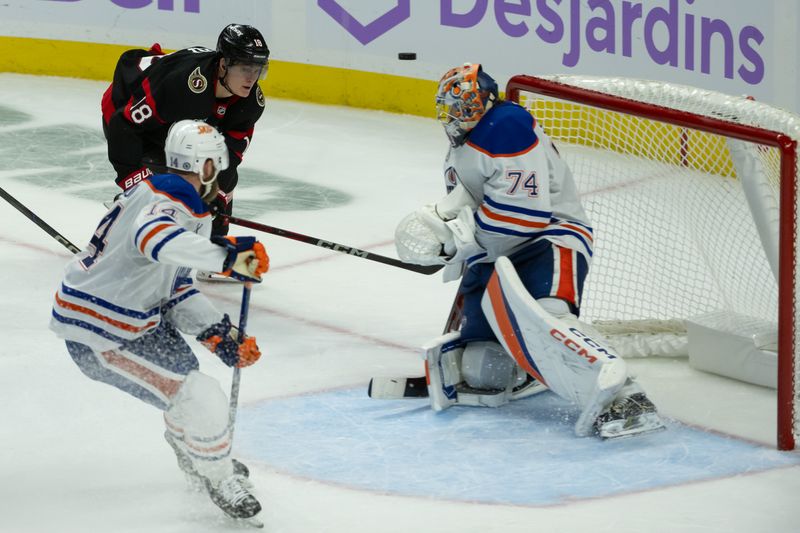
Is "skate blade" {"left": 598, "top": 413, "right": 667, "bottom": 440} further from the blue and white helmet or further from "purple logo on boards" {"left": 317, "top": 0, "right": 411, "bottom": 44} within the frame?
"purple logo on boards" {"left": 317, "top": 0, "right": 411, "bottom": 44}

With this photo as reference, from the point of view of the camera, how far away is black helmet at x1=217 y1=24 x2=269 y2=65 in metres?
4.16

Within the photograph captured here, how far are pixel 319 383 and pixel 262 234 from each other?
1546 mm

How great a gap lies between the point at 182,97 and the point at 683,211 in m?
1.51

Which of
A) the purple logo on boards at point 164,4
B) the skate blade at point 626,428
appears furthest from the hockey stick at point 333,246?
the purple logo on boards at point 164,4

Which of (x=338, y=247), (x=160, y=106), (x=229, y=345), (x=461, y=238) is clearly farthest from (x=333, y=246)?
(x=229, y=345)

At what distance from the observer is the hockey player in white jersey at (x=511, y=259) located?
3432 mm

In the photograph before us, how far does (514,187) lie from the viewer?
3.48m

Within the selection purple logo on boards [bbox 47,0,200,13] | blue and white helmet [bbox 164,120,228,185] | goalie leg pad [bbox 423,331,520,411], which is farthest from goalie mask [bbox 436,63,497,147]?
purple logo on boards [bbox 47,0,200,13]

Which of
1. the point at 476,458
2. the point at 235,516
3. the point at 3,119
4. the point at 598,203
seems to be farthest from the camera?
the point at 3,119

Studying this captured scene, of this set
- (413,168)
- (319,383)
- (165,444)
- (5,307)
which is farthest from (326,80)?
(165,444)

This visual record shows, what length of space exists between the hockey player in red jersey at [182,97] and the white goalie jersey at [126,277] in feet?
4.05

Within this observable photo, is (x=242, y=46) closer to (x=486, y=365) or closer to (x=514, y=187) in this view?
(x=514, y=187)

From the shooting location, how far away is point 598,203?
4320 millimetres

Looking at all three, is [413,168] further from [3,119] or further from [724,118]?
[724,118]
